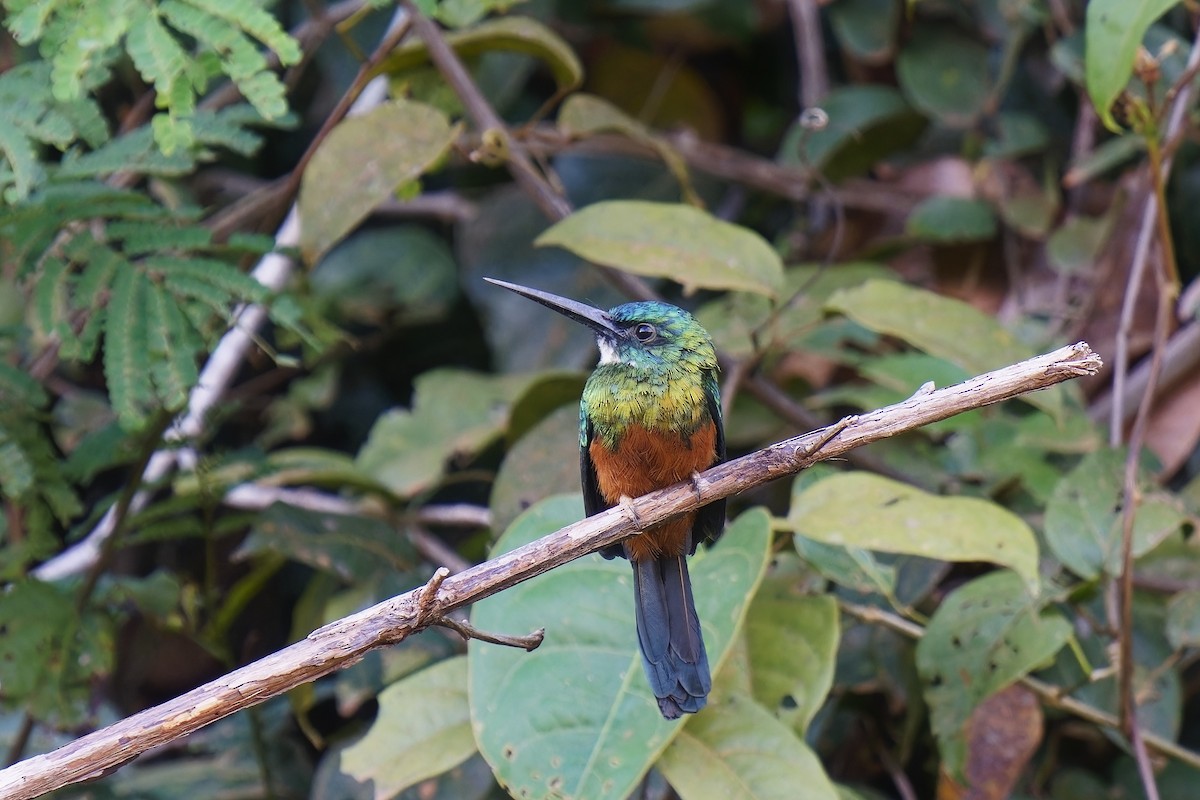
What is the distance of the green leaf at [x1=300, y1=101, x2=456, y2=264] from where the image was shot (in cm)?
202

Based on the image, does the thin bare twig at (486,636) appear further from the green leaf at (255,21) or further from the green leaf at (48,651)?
the green leaf at (48,651)

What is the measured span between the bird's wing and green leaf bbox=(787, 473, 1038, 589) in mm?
128

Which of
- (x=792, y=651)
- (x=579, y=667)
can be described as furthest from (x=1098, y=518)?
(x=579, y=667)

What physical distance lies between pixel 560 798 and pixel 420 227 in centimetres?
217

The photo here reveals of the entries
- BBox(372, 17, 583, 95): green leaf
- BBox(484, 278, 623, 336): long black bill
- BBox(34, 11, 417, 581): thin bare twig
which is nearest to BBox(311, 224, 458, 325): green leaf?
BBox(34, 11, 417, 581): thin bare twig

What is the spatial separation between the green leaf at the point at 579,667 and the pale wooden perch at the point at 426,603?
1.22 feet

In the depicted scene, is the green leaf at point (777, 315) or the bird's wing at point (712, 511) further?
the green leaf at point (777, 315)

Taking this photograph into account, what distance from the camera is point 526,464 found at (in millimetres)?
2188

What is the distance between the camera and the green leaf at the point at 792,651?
175 cm

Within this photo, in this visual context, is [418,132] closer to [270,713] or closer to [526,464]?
[526,464]

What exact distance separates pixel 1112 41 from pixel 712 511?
878mm

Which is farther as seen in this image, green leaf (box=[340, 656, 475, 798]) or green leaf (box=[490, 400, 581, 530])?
green leaf (box=[490, 400, 581, 530])

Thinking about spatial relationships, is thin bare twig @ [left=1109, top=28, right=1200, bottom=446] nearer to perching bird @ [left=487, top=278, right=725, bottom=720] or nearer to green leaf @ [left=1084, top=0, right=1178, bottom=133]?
green leaf @ [left=1084, top=0, right=1178, bottom=133]

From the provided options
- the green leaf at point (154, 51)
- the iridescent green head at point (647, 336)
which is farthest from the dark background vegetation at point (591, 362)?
the iridescent green head at point (647, 336)
